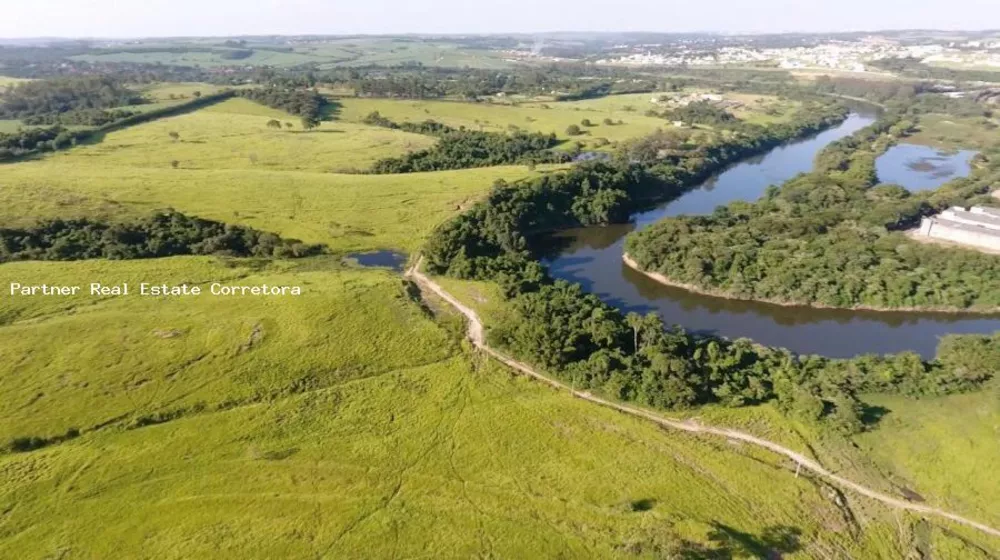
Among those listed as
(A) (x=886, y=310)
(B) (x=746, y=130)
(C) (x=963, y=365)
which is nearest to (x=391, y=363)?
(C) (x=963, y=365)

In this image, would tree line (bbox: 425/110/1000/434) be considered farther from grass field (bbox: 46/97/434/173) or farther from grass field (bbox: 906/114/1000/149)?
grass field (bbox: 906/114/1000/149)

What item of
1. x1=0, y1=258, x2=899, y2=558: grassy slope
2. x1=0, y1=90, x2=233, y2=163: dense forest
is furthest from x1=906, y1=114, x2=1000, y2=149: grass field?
x1=0, y1=90, x2=233, y2=163: dense forest

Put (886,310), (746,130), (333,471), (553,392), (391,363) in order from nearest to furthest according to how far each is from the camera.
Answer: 1. (333,471)
2. (553,392)
3. (391,363)
4. (886,310)
5. (746,130)

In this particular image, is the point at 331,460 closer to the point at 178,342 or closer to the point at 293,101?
the point at 178,342

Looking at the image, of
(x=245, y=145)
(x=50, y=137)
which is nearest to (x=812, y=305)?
(x=245, y=145)

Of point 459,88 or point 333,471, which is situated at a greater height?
point 459,88

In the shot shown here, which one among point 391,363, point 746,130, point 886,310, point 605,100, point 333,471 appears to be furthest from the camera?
point 605,100

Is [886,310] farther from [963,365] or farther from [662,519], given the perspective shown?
[662,519]
